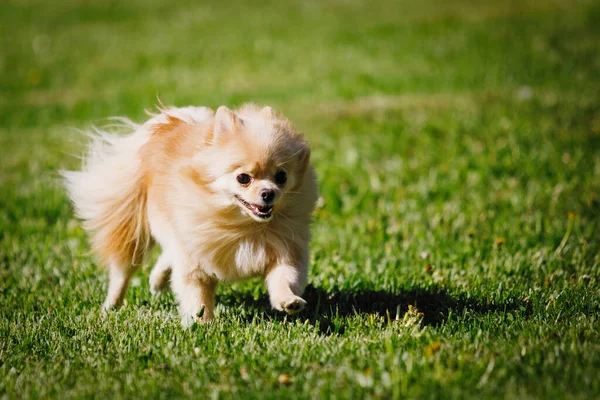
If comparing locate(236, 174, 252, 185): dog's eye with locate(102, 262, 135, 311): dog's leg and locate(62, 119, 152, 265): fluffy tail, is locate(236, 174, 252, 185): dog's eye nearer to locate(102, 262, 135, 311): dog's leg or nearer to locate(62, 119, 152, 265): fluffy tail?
locate(62, 119, 152, 265): fluffy tail

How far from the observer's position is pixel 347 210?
678 centimetres

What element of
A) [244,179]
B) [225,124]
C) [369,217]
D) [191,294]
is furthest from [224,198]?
[369,217]

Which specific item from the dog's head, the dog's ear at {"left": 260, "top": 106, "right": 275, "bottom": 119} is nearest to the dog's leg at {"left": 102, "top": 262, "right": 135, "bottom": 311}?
the dog's head

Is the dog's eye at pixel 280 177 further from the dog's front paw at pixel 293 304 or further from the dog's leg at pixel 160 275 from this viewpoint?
the dog's leg at pixel 160 275

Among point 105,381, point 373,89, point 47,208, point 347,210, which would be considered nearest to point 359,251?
point 347,210

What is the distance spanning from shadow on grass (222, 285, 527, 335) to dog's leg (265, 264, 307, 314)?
32 cm

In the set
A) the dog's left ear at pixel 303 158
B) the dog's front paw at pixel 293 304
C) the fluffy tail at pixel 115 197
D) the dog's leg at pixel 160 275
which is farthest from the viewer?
the fluffy tail at pixel 115 197

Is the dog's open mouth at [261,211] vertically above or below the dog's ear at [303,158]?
below

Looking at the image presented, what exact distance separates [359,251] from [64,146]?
538 centimetres

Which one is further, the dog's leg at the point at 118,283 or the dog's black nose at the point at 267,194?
the dog's leg at the point at 118,283

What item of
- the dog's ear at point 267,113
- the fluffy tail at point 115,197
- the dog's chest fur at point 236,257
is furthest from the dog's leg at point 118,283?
the dog's ear at point 267,113

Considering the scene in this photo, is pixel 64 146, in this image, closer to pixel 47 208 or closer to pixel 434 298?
pixel 47 208

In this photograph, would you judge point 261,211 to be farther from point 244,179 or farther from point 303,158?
point 303,158

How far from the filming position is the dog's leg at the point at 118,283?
478 centimetres
